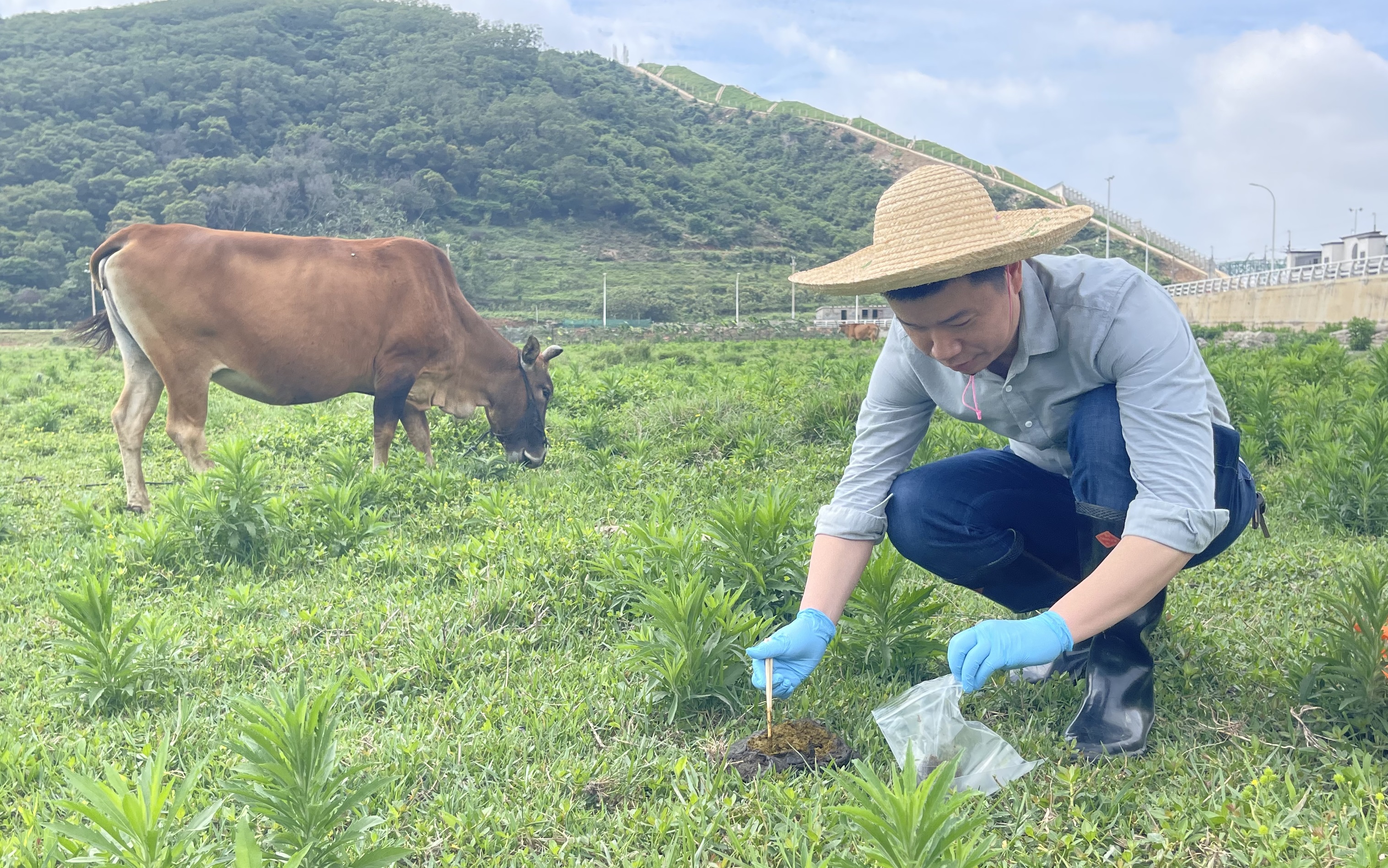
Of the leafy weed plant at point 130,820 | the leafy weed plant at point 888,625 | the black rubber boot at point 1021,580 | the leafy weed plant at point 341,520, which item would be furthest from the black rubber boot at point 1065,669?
the leafy weed plant at point 341,520

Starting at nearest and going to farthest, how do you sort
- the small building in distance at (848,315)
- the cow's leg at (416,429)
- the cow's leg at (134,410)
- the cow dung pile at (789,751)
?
the cow dung pile at (789,751)
the cow's leg at (134,410)
the cow's leg at (416,429)
the small building in distance at (848,315)

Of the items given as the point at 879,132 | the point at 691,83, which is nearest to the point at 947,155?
the point at 879,132

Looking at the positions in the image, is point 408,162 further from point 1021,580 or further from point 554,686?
point 1021,580

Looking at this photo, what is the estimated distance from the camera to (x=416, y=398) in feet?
23.7

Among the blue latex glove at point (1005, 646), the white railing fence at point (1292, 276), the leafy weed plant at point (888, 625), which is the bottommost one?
the leafy weed plant at point (888, 625)

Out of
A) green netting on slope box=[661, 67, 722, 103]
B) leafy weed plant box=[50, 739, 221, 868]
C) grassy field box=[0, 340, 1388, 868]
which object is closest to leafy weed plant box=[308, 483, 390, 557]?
grassy field box=[0, 340, 1388, 868]

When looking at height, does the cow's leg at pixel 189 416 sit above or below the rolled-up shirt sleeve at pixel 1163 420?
below

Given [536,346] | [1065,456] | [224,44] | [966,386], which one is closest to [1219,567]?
[1065,456]

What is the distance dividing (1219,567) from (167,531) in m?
4.96

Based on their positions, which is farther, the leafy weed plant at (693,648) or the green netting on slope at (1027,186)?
the green netting on slope at (1027,186)

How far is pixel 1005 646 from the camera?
2.05m

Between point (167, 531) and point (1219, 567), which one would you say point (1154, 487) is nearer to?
point (1219, 567)

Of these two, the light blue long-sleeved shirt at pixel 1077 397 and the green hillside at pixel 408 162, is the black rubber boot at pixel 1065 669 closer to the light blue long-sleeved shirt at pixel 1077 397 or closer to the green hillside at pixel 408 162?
the light blue long-sleeved shirt at pixel 1077 397

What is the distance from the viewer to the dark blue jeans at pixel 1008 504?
243cm
